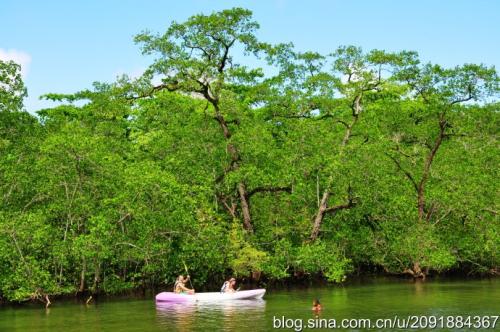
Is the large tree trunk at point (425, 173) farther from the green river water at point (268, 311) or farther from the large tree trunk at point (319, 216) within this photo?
the green river water at point (268, 311)

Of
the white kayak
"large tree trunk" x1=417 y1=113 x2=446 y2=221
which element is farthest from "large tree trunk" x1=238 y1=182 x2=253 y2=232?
"large tree trunk" x1=417 y1=113 x2=446 y2=221

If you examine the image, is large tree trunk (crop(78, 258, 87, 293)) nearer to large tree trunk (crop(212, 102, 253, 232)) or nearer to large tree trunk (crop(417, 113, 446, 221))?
large tree trunk (crop(212, 102, 253, 232))

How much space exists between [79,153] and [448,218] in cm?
2681

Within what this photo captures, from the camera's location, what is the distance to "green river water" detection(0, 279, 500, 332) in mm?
26828

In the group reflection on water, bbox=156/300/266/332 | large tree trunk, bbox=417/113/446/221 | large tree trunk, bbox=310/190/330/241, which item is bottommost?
reflection on water, bbox=156/300/266/332

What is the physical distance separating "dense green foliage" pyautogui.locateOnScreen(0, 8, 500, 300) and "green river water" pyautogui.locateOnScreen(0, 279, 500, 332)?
318 centimetres

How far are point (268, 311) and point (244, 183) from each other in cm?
1637

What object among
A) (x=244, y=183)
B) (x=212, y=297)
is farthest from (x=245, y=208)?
(x=212, y=297)

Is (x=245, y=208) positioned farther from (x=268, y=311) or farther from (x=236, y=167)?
(x=268, y=311)

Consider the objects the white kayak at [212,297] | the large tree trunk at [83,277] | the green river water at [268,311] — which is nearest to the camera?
the green river water at [268,311]

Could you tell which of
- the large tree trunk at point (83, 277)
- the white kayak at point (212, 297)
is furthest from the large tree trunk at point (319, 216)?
the large tree trunk at point (83, 277)

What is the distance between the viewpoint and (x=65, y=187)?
126 ft

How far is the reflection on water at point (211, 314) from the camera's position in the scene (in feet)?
87.3

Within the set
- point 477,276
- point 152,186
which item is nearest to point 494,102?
point 477,276
